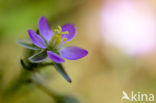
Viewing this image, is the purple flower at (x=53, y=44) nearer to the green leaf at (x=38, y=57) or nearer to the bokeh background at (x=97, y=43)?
the green leaf at (x=38, y=57)

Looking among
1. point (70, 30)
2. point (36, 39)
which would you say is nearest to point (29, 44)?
point (36, 39)

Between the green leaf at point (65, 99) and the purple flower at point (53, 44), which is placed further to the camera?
the green leaf at point (65, 99)

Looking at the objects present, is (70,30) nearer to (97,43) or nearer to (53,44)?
(53,44)

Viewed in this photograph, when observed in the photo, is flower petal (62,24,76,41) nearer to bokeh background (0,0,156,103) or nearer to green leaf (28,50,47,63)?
green leaf (28,50,47,63)

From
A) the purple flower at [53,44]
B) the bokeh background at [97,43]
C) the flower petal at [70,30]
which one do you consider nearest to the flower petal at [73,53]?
the purple flower at [53,44]

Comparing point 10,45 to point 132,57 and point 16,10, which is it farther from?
point 132,57

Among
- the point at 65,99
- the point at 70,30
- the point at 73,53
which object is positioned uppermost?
the point at 70,30
